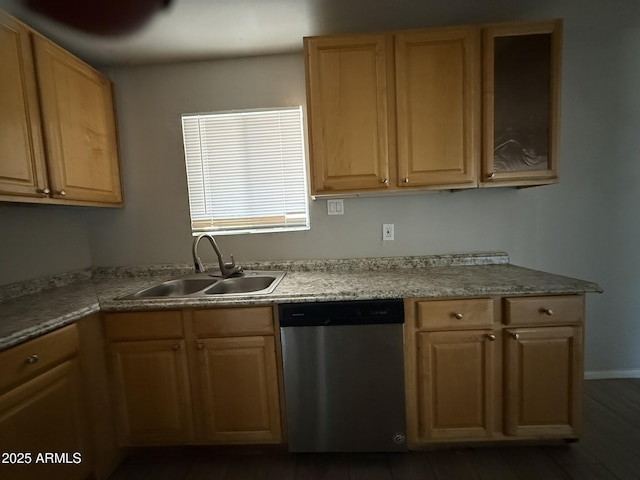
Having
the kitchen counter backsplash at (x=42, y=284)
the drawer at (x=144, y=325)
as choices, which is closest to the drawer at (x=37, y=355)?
the drawer at (x=144, y=325)

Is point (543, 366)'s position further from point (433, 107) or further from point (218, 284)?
point (218, 284)

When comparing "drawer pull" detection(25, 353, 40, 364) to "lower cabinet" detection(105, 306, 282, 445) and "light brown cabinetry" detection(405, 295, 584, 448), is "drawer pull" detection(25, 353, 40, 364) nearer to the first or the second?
"lower cabinet" detection(105, 306, 282, 445)

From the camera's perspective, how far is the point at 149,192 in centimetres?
205

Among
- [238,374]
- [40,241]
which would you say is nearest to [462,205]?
[238,374]

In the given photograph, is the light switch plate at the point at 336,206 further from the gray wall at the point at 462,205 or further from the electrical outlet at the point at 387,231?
the electrical outlet at the point at 387,231

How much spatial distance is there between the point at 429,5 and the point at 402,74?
37cm

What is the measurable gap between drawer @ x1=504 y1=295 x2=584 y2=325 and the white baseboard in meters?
1.12

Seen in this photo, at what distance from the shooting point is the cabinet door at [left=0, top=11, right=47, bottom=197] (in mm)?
1271

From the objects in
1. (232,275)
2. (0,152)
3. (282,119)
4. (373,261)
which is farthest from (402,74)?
(0,152)

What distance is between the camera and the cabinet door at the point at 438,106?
5.17ft

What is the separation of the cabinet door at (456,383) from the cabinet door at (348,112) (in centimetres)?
91

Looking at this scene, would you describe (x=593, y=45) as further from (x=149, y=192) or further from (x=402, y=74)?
(x=149, y=192)

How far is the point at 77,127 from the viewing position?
64.4 inches

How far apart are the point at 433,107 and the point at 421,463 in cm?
189
